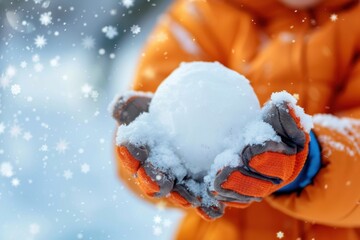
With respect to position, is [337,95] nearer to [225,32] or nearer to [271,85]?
[271,85]

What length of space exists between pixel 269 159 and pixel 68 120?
0.93 metres

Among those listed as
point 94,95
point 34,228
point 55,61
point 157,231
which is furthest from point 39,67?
point 157,231

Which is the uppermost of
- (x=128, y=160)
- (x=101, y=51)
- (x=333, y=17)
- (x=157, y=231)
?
(x=128, y=160)

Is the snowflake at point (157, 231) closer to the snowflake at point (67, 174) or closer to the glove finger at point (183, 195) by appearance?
the snowflake at point (67, 174)

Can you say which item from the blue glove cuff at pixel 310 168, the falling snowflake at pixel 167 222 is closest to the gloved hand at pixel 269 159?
the blue glove cuff at pixel 310 168

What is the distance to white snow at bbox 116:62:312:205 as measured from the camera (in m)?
0.58

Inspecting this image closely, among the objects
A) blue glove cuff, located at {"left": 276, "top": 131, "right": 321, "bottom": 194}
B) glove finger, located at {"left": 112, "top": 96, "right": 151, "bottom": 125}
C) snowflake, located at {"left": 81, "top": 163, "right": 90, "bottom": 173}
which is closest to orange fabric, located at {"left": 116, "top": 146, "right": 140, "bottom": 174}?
glove finger, located at {"left": 112, "top": 96, "right": 151, "bottom": 125}

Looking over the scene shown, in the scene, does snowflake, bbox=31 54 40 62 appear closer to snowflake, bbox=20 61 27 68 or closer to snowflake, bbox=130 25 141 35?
snowflake, bbox=20 61 27 68

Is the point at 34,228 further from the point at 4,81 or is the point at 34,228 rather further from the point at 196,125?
the point at 196,125

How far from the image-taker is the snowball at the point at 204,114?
1.94 feet

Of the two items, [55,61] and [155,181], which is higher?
[155,181]

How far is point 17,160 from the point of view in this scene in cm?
137

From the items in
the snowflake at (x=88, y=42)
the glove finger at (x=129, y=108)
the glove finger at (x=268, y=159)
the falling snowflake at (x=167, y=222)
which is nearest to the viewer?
the glove finger at (x=268, y=159)

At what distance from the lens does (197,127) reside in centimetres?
60
